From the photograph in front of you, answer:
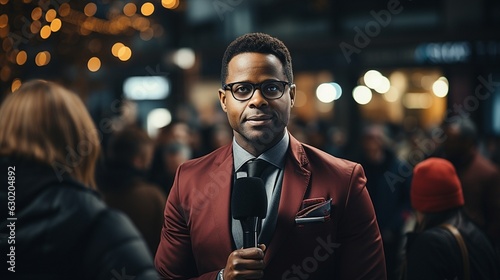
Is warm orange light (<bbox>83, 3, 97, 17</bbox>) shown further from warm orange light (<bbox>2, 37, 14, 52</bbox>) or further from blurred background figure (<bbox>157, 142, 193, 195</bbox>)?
blurred background figure (<bbox>157, 142, 193, 195</bbox>)

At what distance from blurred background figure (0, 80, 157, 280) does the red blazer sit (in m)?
0.38

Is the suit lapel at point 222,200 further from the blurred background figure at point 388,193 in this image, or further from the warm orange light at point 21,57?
the blurred background figure at point 388,193

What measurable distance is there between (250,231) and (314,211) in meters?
0.30

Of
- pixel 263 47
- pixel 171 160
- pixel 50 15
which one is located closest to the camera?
pixel 263 47

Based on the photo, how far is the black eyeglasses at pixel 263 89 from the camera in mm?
3049

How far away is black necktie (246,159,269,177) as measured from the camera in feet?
10.2

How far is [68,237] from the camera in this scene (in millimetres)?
2682

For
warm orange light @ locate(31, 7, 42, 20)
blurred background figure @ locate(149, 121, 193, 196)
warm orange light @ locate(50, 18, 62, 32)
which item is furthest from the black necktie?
warm orange light @ locate(50, 18, 62, 32)

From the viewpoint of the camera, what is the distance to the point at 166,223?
3.28 meters

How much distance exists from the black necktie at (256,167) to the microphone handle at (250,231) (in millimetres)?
302

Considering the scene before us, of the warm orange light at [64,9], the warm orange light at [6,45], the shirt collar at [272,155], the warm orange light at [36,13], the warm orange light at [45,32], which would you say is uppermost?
the warm orange light at [64,9]

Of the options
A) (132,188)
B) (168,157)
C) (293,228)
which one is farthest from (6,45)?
(293,228)

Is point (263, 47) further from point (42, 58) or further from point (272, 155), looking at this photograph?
point (42, 58)

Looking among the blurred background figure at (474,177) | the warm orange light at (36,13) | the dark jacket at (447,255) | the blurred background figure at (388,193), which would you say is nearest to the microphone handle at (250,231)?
the dark jacket at (447,255)
